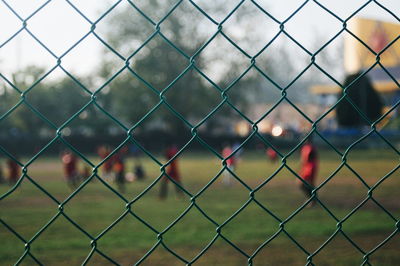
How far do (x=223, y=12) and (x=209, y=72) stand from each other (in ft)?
17.9

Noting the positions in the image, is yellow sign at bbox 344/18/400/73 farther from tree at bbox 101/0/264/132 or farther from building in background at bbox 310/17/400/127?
tree at bbox 101/0/264/132

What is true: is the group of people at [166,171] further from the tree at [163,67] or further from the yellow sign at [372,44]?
the yellow sign at [372,44]

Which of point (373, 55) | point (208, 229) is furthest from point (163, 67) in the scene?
point (208, 229)

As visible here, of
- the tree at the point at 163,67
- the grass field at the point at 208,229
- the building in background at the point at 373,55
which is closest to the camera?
the grass field at the point at 208,229

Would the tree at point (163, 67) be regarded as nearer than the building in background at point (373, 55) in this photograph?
No

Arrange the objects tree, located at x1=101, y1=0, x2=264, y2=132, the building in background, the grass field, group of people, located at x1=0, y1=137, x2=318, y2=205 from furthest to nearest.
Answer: tree, located at x1=101, y1=0, x2=264, y2=132 < the building in background < group of people, located at x1=0, y1=137, x2=318, y2=205 < the grass field

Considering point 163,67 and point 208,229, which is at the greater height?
point 163,67

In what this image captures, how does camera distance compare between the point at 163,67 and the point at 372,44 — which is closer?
the point at 372,44

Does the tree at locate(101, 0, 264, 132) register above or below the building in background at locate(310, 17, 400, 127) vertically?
above

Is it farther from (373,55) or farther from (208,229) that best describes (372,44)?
(208,229)

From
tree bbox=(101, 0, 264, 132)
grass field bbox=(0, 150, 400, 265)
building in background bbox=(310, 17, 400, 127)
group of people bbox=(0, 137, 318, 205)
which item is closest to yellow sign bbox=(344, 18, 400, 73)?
building in background bbox=(310, 17, 400, 127)

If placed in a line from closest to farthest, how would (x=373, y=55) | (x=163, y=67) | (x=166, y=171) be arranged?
(x=166, y=171) → (x=373, y=55) → (x=163, y=67)

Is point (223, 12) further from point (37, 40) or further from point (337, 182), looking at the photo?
point (37, 40)

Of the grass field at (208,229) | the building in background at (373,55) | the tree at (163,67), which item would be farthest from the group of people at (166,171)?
the building in background at (373,55)
